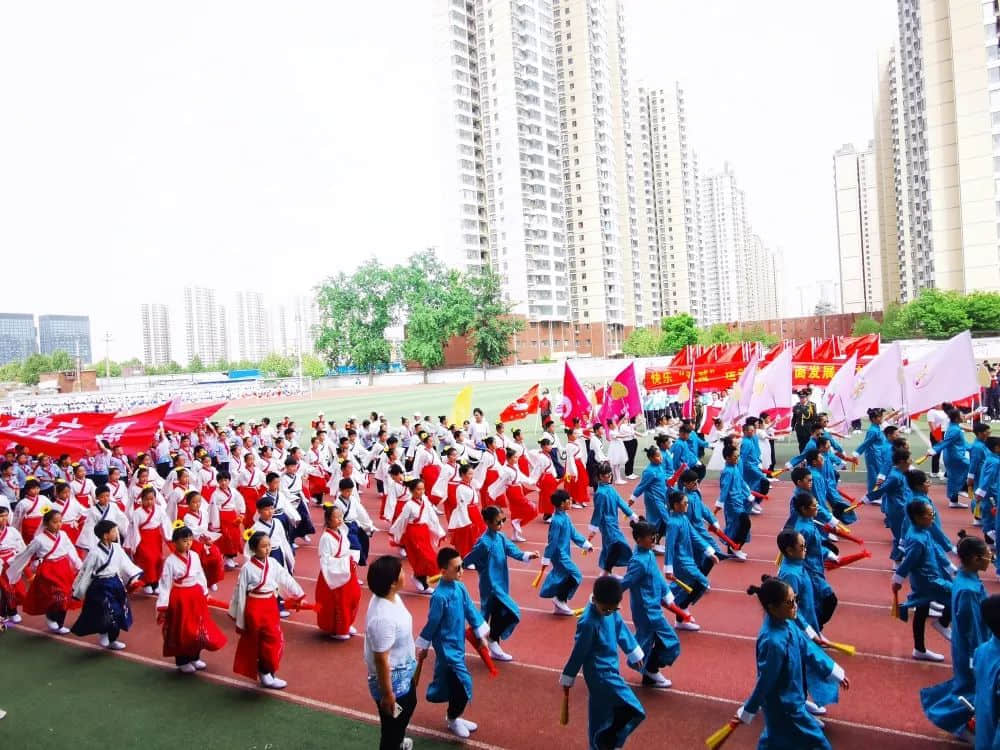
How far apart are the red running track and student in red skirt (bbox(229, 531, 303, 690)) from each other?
372 mm

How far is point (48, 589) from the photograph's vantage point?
754 cm

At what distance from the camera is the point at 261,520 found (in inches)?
286

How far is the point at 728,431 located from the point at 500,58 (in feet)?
250

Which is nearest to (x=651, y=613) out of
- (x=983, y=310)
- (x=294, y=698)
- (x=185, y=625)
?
(x=294, y=698)

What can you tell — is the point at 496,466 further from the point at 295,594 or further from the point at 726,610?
the point at 295,594

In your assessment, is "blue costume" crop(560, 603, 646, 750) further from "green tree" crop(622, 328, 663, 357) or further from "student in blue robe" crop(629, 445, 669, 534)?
"green tree" crop(622, 328, 663, 357)

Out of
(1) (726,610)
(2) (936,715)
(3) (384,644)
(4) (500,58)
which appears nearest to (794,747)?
(2) (936,715)

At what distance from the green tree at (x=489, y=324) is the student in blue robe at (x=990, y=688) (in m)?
60.4

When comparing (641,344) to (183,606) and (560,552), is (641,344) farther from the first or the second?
(183,606)

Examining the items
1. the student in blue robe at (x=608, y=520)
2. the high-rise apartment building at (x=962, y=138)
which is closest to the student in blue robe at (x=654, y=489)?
the student in blue robe at (x=608, y=520)

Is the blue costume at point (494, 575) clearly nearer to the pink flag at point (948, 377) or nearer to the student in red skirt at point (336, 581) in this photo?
the student in red skirt at point (336, 581)

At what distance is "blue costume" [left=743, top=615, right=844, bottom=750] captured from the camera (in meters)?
3.79

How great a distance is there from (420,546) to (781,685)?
16.1 feet

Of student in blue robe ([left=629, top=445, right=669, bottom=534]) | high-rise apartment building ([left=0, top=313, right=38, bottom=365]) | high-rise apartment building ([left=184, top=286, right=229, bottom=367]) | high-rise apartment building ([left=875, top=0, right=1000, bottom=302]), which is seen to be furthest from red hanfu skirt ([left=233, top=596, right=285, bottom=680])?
high-rise apartment building ([left=184, top=286, right=229, bottom=367])
